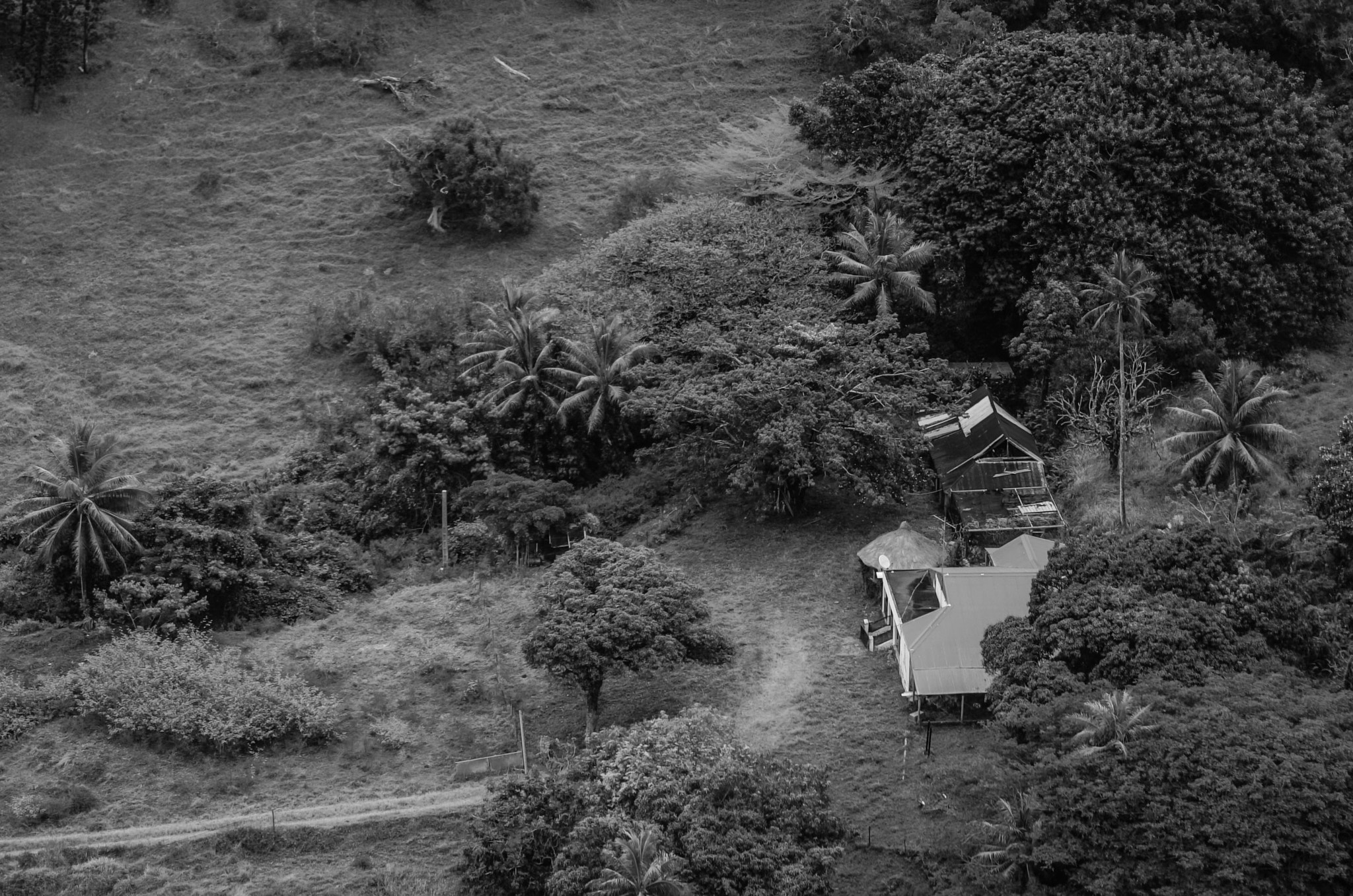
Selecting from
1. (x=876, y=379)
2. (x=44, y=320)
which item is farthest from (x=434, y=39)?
(x=876, y=379)

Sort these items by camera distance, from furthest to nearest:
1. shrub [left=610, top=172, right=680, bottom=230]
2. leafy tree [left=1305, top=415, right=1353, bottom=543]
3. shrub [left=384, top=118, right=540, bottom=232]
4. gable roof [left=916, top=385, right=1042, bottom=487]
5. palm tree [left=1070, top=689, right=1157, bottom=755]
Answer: shrub [left=384, top=118, right=540, bottom=232] < shrub [left=610, top=172, right=680, bottom=230] < gable roof [left=916, top=385, right=1042, bottom=487] < leafy tree [left=1305, top=415, right=1353, bottom=543] < palm tree [left=1070, top=689, right=1157, bottom=755]

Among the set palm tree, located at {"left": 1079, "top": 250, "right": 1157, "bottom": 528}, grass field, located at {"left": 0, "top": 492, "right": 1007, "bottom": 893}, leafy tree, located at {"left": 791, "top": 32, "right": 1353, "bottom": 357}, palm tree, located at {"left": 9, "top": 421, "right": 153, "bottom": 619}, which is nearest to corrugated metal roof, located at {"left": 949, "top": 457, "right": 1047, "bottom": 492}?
grass field, located at {"left": 0, "top": 492, "right": 1007, "bottom": 893}

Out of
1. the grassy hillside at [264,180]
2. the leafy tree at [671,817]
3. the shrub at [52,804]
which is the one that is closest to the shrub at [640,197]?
the grassy hillside at [264,180]

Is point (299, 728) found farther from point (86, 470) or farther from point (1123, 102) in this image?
point (1123, 102)

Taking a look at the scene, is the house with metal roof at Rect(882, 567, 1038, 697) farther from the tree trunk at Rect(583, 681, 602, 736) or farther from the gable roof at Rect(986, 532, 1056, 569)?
the tree trunk at Rect(583, 681, 602, 736)

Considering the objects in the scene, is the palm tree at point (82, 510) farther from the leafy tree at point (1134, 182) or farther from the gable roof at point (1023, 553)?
the leafy tree at point (1134, 182)

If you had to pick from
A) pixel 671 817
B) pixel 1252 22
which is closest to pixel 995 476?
pixel 671 817
